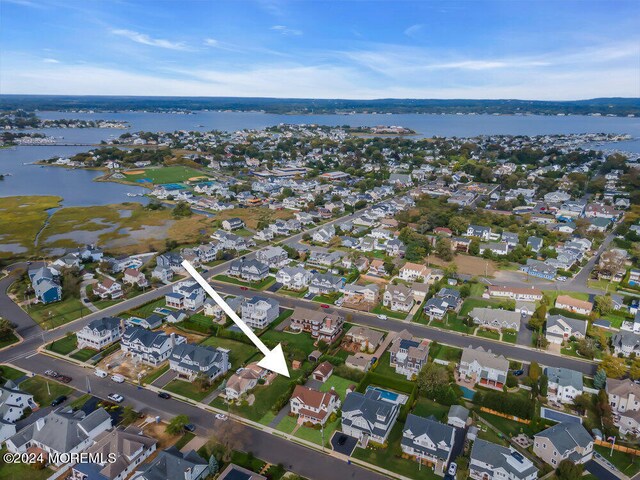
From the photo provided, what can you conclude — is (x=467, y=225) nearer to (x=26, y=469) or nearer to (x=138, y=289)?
(x=138, y=289)

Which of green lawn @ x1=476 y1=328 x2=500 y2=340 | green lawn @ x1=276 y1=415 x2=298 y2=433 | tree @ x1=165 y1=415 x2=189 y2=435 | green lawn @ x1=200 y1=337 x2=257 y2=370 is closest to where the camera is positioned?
tree @ x1=165 y1=415 x2=189 y2=435

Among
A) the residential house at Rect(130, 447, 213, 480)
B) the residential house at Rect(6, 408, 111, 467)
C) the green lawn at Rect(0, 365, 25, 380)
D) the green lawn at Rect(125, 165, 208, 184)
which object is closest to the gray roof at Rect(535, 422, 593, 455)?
the residential house at Rect(130, 447, 213, 480)

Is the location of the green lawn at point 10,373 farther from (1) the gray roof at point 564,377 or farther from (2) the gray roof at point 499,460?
(1) the gray roof at point 564,377

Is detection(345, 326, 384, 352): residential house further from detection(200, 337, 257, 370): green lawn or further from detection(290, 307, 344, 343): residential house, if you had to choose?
detection(200, 337, 257, 370): green lawn

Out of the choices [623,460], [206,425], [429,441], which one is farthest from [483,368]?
[206,425]

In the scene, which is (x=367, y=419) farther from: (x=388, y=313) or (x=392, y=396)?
(x=388, y=313)

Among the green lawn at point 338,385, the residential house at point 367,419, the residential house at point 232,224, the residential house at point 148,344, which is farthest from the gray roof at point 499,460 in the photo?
the residential house at point 232,224
